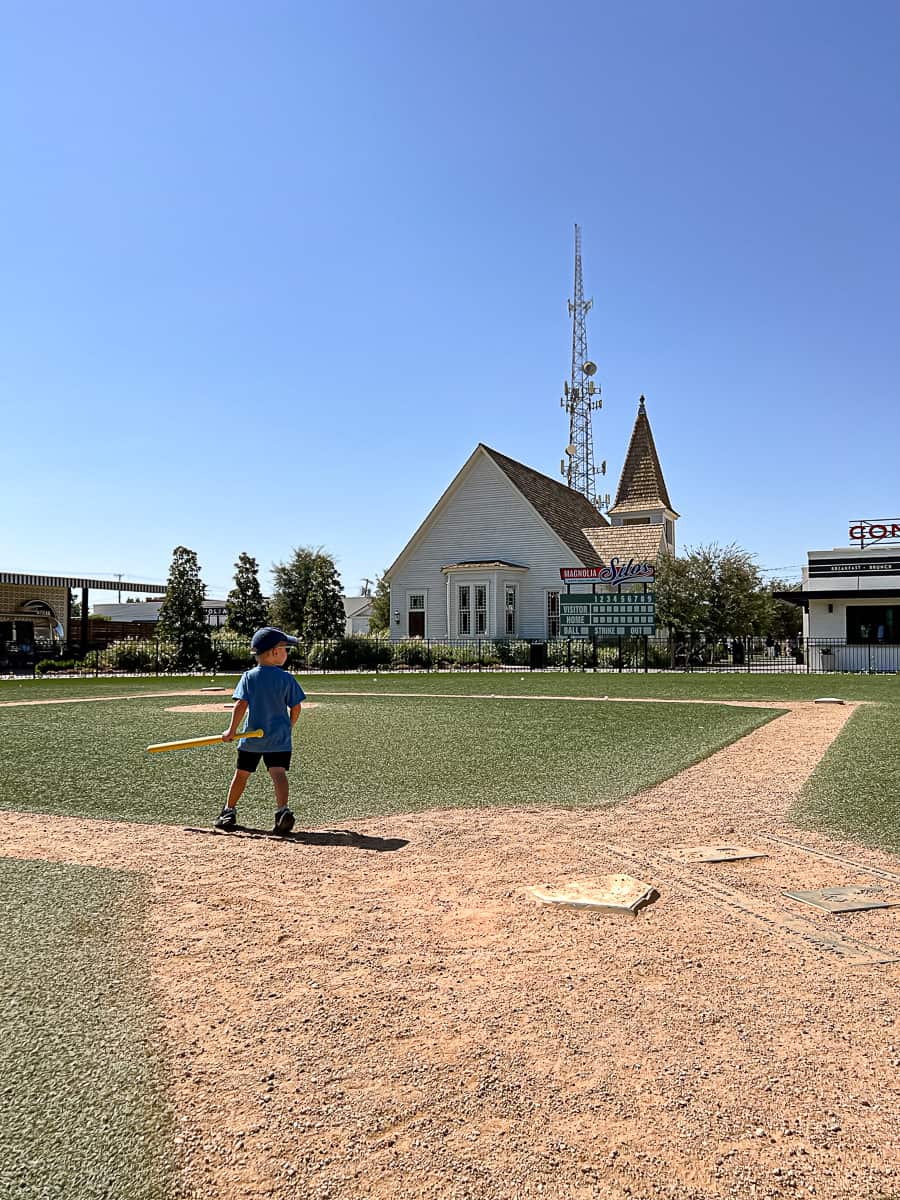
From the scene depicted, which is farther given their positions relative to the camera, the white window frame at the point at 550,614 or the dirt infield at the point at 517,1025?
the white window frame at the point at 550,614

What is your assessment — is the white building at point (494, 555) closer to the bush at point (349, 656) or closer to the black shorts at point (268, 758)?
the bush at point (349, 656)

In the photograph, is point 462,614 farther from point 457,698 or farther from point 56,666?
point 457,698

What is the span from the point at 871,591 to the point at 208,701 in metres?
26.3

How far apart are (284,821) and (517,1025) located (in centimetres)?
358

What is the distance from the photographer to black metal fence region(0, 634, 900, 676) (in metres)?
34.3

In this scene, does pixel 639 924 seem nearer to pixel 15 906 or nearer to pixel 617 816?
pixel 617 816

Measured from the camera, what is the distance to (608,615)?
31.7m

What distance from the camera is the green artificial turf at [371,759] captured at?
803cm

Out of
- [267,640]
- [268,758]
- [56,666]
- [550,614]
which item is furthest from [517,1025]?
[550,614]

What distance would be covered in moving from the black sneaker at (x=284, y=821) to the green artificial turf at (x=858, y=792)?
4126 millimetres

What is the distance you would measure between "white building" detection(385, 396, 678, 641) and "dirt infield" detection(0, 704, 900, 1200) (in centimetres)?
3408

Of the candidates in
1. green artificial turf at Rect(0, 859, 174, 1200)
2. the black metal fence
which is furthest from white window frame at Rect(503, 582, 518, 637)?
green artificial turf at Rect(0, 859, 174, 1200)

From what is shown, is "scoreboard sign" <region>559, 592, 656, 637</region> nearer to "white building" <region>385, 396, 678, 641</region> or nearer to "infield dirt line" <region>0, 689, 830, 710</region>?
"white building" <region>385, 396, 678, 641</region>

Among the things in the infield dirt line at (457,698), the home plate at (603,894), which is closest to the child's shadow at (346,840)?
the home plate at (603,894)
